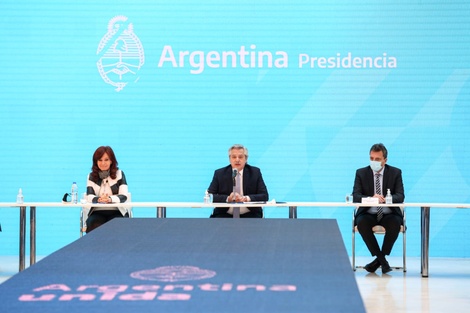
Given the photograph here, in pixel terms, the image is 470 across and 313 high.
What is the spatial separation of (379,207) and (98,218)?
221 cm

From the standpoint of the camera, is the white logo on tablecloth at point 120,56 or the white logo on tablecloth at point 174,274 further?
the white logo on tablecloth at point 120,56

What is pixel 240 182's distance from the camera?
6855 millimetres

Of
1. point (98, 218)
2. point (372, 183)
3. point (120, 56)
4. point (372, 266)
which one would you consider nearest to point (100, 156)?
point (98, 218)

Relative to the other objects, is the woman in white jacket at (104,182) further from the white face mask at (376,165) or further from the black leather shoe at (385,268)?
the black leather shoe at (385,268)

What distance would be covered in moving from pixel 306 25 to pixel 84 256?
17.0 ft

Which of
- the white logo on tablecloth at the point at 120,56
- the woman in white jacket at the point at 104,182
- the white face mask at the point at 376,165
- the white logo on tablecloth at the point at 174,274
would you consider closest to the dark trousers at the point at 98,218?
the woman in white jacket at the point at 104,182

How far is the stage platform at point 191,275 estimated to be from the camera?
6.68ft

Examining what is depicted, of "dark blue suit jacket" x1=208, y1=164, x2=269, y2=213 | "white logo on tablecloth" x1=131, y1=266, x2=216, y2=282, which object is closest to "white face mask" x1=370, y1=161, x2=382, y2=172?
"dark blue suit jacket" x1=208, y1=164, x2=269, y2=213

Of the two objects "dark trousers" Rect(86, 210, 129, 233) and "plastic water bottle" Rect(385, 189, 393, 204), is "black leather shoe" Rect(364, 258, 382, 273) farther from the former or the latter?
"dark trousers" Rect(86, 210, 129, 233)

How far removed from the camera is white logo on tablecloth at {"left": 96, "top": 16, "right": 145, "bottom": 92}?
25.6 feet

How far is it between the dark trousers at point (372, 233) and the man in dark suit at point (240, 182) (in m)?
0.79

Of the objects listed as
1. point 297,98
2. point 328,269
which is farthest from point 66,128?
point 328,269

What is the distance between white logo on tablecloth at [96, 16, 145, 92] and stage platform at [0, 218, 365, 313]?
13.7ft

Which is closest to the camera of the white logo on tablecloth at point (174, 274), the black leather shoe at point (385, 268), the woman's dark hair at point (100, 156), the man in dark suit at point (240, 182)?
the white logo on tablecloth at point (174, 274)
